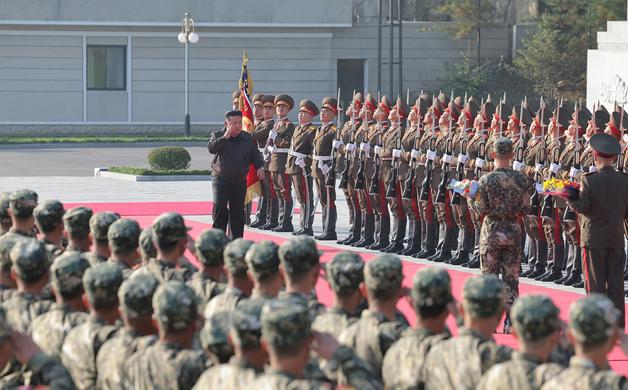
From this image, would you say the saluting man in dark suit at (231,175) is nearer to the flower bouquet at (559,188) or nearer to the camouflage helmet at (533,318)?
the flower bouquet at (559,188)

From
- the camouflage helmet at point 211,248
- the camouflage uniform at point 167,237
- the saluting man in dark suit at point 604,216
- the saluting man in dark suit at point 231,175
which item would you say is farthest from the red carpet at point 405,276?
the camouflage helmet at point 211,248

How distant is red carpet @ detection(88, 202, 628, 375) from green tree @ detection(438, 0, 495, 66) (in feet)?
87.5

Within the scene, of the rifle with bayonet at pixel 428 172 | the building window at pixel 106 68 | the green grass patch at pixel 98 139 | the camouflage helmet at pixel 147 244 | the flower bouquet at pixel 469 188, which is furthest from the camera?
the building window at pixel 106 68

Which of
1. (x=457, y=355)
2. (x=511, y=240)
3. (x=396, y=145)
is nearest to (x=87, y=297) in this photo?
(x=457, y=355)

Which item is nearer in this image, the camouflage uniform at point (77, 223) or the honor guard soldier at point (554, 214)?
the camouflage uniform at point (77, 223)

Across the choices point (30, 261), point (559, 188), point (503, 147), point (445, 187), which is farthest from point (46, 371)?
point (445, 187)

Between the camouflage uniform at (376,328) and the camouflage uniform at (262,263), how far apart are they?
584mm

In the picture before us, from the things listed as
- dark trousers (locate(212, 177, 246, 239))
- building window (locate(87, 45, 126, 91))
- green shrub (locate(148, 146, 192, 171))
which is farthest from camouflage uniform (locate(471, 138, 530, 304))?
building window (locate(87, 45, 126, 91))

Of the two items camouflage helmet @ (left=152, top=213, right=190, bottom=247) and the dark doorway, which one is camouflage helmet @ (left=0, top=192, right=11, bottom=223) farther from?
the dark doorway

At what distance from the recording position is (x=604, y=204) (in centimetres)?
1252

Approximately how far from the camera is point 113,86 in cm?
4759

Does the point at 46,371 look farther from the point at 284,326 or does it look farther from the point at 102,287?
the point at 284,326

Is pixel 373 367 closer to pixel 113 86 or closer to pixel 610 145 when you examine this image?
pixel 610 145

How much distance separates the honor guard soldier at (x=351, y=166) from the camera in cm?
1881
